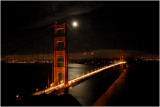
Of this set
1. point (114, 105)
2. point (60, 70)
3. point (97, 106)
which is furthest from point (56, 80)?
point (114, 105)

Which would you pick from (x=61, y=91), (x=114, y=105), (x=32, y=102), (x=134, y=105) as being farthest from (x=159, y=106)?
(x=32, y=102)

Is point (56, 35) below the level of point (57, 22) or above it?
below

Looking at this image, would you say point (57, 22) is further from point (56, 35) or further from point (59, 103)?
point (59, 103)

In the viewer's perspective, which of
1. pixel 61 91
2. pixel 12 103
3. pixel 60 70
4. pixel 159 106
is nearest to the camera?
pixel 12 103

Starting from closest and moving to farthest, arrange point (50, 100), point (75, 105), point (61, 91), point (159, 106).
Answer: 1. point (50, 100)
2. point (75, 105)
3. point (61, 91)
4. point (159, 106)

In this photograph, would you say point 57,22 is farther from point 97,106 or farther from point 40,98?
point 97,106

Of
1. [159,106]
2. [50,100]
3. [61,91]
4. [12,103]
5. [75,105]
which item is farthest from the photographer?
[159,106]

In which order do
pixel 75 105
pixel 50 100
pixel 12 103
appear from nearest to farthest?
pixel 12 103 < pixel 50 100 < pixel 75 105

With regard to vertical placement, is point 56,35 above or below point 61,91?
above

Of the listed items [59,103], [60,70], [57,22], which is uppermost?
[57,22]

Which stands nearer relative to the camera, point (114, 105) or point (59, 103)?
point (59, 103)
